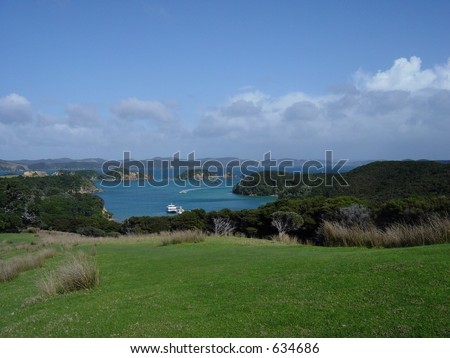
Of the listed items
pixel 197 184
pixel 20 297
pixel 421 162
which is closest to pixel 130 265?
pixel 20 297

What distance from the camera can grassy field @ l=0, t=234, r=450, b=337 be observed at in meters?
5.39

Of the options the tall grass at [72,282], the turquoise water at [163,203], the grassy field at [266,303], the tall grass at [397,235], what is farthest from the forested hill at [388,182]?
the tall grass at [72,282]

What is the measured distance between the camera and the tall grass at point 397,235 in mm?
11312

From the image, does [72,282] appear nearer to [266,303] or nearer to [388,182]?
[266,303]

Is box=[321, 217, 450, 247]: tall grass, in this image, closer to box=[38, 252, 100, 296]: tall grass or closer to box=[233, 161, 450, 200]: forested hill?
box=[38, 252, 100, 296]: tall grass

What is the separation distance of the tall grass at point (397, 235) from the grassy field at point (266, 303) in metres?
2.68

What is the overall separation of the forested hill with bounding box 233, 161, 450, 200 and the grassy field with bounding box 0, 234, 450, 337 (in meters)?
43.8

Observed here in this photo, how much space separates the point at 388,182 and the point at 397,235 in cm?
6169

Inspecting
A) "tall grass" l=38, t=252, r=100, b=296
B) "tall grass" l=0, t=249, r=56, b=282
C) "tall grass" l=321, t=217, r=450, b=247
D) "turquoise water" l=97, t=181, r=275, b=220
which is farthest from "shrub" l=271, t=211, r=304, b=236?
"turquoise water" l=97, t=181, r=275, b=220

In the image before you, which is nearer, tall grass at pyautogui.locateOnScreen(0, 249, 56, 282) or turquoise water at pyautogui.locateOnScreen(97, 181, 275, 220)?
tall grass at pyautogui.locateOnScreen(0, 249, 56, 282)

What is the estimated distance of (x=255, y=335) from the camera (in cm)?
535

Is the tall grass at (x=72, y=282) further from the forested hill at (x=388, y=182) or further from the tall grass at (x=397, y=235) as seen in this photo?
the forested hill at (x=388, y=182)

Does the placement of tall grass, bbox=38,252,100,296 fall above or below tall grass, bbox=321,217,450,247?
below

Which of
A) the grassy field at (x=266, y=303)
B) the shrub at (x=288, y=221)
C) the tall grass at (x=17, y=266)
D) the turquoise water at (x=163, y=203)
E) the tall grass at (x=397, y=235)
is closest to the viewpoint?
the grassy field at (x=266, y=303)
